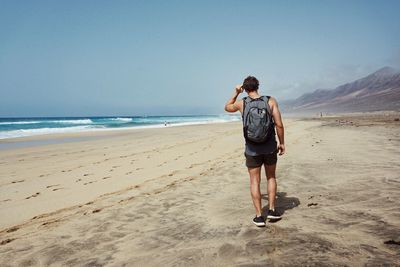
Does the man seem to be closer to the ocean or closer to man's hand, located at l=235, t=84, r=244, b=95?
man's hand, located at l=235, t=84, r=244, b=95

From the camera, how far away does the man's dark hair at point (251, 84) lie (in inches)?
169

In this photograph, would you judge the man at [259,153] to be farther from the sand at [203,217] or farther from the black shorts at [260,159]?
the sand at [203,217]

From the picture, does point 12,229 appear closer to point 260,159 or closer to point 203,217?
point 203,217

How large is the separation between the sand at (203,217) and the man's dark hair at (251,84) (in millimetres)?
1866

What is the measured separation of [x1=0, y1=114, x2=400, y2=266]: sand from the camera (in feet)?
10.9

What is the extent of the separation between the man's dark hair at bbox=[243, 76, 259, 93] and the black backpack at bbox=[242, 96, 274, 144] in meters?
0.21

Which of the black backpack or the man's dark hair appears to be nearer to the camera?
the black backpack

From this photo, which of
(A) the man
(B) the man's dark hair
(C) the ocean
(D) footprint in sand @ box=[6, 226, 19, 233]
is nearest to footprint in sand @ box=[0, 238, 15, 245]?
(D) footprint in sand @ box=[6, 226, 19, 233]

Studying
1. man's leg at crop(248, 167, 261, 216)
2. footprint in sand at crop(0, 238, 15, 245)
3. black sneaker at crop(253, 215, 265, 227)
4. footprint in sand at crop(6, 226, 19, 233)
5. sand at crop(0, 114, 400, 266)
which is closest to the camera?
sand at crop(0, 114, 400, 266)

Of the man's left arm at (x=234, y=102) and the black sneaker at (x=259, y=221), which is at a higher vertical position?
the man's left arm at (x=234, y=102)

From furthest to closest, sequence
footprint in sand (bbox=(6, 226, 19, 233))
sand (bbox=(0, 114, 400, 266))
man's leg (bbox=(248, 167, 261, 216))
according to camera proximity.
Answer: footprint in sand (bbox=(6, 226, 19, 233)) < man's leg (bbox=(248, 167, 261, 216)) < sand (bbox=(0, 114, 400, 266))

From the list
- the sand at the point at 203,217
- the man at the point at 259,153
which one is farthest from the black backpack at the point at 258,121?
the sand at the point at 203,217

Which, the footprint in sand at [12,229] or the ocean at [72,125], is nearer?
the footprint in sand at [12,229]

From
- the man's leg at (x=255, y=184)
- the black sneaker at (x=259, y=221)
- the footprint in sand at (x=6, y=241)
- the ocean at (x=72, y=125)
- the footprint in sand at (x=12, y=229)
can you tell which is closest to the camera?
the black sneaker at (x=259, y=221)
